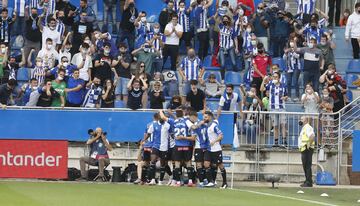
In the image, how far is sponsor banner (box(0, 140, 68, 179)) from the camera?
3114 cm

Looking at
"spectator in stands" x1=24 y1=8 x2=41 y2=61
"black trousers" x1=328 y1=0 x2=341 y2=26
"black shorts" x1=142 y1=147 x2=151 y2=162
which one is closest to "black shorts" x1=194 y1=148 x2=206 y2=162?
"black shorts" x1=142 y1=147 x2=151 y2=162

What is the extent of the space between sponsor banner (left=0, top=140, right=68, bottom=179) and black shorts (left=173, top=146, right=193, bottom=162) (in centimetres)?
289

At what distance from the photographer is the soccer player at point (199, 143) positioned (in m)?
30.9

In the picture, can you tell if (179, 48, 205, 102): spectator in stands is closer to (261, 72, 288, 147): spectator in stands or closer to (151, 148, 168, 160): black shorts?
(261, 72, 288, 147): spectator in stands

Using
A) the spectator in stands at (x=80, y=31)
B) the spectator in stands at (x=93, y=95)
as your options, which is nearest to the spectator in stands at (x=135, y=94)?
the spectator in stands at (x=93, y=95)

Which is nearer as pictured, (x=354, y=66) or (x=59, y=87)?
(x=59, y=87)

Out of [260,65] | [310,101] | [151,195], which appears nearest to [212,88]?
[260,65]

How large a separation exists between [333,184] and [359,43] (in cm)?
672

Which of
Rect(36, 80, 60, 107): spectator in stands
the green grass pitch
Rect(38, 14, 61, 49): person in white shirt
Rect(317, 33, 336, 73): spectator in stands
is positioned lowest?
the green grass pitch

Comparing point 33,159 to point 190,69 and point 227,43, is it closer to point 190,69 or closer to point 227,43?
point 190,69

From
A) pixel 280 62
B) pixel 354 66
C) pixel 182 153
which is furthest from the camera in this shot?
pixel 354 66

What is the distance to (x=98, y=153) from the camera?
32156 millimetres

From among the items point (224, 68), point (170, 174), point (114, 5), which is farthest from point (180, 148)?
point (114, 5)

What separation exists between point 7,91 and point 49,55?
2458mm
